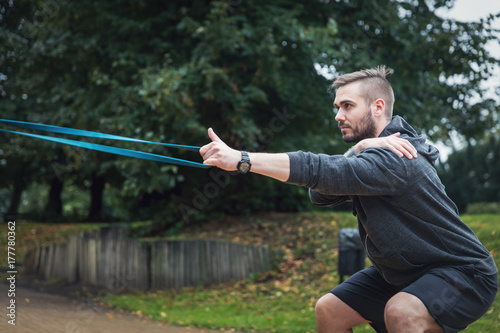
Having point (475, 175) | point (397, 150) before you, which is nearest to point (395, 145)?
point (397, 150)

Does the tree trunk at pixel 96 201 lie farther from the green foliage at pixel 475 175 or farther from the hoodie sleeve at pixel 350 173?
the hoodie sleeve at pixel 350 173

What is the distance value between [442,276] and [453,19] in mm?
8681

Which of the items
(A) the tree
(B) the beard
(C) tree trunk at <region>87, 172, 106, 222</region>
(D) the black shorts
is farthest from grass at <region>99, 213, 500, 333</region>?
(C) tree trunk at <region>87, 172, 106, 222</region>

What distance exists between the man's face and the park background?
15.7 ft

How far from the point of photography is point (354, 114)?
2.86 meters

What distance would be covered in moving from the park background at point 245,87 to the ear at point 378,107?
15.9ft

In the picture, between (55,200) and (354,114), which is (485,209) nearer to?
(354,114)

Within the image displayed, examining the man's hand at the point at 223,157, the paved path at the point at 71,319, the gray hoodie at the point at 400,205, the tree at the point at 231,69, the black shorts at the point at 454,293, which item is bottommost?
the paved path at the point at 71,319

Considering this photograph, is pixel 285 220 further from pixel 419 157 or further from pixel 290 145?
pixel 419 157

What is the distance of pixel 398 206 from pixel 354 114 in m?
0.59

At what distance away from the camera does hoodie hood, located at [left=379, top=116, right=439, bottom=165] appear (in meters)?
2.72

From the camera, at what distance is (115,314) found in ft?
26.5

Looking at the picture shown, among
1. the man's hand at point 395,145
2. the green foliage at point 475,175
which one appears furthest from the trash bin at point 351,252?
the green foliage at point 475,175

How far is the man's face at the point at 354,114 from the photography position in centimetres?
286
